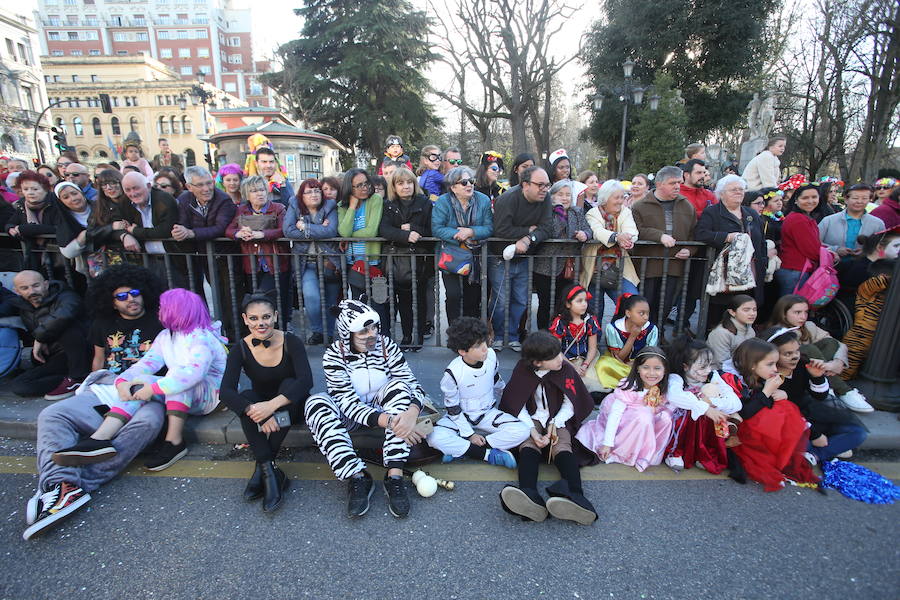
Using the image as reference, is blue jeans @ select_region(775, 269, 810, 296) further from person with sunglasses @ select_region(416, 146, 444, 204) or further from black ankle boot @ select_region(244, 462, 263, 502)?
black ankle boot @ select_region(244, 462, 263, 502)

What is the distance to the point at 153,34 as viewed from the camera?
250ft

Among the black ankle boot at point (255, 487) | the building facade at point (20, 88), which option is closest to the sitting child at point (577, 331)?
the black ankle boot at point (255, 487)

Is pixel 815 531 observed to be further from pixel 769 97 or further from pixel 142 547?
pixel 769 97

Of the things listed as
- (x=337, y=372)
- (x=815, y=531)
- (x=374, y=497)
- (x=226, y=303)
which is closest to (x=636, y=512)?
(x=815, y=531)

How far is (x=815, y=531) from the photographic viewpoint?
2.56 metres

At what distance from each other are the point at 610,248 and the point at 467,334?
2199 millimetres

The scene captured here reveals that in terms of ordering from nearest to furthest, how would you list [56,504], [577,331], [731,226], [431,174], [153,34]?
[56,504] < [577,331] < [731,226] < [431,174] < [153,34]

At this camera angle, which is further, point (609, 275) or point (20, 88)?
point (20, 88)

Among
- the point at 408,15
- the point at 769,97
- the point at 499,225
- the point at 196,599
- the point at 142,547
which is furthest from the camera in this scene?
the point at 408,15

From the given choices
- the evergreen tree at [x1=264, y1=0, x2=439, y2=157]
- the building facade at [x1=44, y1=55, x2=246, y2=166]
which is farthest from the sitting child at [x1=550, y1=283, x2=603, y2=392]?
the building facade at [x1=44, y1=55, x2=246, y2=166]

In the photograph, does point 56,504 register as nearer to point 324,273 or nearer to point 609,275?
point 324,273

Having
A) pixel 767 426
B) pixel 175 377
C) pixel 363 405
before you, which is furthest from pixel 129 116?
pixel 767 426

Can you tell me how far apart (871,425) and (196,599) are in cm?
460

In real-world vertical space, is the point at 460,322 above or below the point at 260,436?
above
